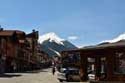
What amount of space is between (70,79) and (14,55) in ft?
225

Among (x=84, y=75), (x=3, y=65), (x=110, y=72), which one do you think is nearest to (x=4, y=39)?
(x=3, y=65)

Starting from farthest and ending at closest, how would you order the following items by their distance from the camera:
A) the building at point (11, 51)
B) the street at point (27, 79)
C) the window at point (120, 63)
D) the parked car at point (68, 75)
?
the building at point (11, 51), the parked car at point (68, 75), the street at point (27, 79), the window at point (120, 63)

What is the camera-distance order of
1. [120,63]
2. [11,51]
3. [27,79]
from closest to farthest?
1. [120,63]
2. [27,79]
3. [11,51]

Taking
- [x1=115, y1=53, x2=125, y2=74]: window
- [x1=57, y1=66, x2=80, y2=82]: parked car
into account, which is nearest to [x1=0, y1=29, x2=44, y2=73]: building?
[x1=57, y1=66, x2=80, y2=82]: parked car

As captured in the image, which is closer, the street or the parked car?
the street

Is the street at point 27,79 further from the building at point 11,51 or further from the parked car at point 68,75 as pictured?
the building at point 11,51

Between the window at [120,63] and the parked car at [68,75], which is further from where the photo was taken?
the parked car at [68,75]

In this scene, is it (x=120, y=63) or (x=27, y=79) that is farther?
(x=27, y=79)

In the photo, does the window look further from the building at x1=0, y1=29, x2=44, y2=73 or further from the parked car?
the building at x1=0, y1=29, x2=44, y2=73

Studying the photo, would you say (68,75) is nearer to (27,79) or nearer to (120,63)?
(27,79)

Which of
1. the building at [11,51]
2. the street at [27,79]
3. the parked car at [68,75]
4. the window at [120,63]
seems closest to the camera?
the window at [120,63]

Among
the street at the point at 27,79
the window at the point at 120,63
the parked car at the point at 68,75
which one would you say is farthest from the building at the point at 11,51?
the window at the point at 120,63

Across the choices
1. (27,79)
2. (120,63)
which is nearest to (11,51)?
(27,79)

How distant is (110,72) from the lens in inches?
1361
